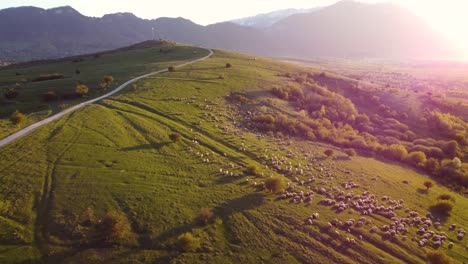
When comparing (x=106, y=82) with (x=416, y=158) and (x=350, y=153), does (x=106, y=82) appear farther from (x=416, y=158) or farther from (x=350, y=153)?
(x=416, y=158)

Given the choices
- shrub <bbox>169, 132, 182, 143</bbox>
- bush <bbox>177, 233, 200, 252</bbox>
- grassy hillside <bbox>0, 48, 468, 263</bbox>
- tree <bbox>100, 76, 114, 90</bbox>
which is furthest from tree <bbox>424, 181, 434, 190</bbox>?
tree <bbox>100, 76, 114, 90</bbox>

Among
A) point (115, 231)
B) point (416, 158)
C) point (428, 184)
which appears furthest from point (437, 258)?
point (416, 158)

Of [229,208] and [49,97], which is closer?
→ [229,208]

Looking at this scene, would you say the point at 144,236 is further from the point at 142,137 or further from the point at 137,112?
the point at 137,112

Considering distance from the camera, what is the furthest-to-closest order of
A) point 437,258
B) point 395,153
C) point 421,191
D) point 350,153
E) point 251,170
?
point 395,153 → point 350,153 → point 421,191 → point 251,170 → point 437,258

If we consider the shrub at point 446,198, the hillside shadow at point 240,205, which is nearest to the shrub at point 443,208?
the shrub at point 446,198

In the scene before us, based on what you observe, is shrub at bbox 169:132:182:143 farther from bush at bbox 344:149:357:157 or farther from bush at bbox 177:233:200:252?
bush at bbox 344:149:357:157

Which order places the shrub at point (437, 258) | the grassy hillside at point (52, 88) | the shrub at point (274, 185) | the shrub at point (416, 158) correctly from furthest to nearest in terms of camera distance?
the shrub at point (416, 158) < the grassy hillside at point (52, 88) < the shrub at point (274, 185) < the shrub at point (437, 258)

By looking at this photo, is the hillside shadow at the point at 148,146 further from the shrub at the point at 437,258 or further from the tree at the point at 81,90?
the shrub at the point at 437,258
